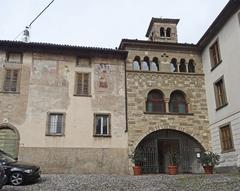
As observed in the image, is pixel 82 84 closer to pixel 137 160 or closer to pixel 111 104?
pixel 111 104

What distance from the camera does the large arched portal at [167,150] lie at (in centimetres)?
1852

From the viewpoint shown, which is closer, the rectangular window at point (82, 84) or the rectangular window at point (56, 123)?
the rectangular window at point (56, 123)

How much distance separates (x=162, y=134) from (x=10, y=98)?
960cm

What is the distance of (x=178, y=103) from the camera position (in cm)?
1983

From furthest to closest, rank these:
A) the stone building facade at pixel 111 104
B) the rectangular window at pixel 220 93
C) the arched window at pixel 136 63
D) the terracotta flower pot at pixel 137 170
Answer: the arched window at pixel 136 63
the rectangular window at pixel 220 93
the stone building facade at pixel 111 104
the terracotta flower pot at pixel 137 170

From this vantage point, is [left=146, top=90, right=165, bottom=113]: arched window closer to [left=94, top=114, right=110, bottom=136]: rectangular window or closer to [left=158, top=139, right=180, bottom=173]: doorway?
[left=158, top=139, right=180, bottom=173]: doorway

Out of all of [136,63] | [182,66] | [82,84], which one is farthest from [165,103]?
[82,84]

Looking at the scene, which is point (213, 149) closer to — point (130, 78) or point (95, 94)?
point (130, 78)

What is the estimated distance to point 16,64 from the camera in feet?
61.3

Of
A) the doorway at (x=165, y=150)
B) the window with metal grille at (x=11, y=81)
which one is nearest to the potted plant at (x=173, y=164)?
the doorway at (x=165, y=150)

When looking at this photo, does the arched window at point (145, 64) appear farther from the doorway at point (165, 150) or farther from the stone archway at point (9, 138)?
the stone archway at point (9, 138)

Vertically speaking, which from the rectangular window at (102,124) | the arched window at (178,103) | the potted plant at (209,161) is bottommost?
the potted plant at (209,161)

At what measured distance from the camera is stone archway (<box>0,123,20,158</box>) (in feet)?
56.1

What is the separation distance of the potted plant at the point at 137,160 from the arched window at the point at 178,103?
157 inches
